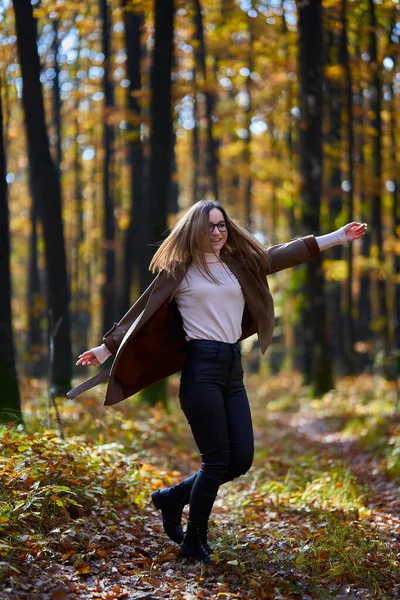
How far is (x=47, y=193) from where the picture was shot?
12891mm

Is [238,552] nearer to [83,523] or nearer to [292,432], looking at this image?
[83,523]

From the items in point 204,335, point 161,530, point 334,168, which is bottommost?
point 161,530

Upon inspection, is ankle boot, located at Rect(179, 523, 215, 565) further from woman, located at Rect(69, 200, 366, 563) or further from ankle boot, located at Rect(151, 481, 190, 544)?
ankle boot, located at Rect(151, 481, 190, 544)

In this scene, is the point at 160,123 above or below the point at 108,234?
above

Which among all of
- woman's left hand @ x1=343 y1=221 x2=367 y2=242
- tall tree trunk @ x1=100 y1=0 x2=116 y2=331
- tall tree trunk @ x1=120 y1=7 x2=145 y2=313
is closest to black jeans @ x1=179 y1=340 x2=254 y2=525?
woman's left hand @ x1=343 y1=221 x2=367 y2=242

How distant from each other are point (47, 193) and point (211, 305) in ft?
25.5

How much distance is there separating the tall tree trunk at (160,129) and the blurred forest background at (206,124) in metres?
0.02

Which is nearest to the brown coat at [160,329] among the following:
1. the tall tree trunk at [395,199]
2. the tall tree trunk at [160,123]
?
the tall tree trunk at [160,123]

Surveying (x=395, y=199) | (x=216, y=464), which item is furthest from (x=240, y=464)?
(x=395, y=199)

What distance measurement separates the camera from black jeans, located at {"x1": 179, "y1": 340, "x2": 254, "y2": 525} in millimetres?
5660

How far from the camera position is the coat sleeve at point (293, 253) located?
20.3 feet

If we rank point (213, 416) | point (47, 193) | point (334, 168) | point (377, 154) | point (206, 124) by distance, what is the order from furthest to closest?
point (334, 168) → point (206, 124) → point (377, 154) → point (47, 193) → point (213, 416)

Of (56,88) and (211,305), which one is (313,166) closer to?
(56,88)

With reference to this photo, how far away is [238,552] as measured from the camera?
605 centimetres
